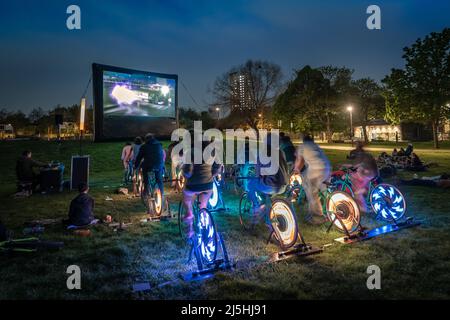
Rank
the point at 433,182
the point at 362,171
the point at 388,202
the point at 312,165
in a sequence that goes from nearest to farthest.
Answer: the point at 312,165
the point at 388,202
the point at 362,171
the point at 433,182

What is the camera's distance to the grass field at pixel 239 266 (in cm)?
408

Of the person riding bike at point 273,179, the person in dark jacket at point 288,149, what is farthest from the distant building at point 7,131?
the person riding bike at point 273,179

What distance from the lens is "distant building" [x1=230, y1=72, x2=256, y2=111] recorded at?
48.2 metres

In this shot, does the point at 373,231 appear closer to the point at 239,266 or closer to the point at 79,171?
the point at 239,266

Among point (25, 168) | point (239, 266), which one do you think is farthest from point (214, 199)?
point (25, 168)

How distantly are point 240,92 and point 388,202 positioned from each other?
1703 inches

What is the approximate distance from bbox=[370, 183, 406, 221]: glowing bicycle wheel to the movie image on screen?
1538 centimetres

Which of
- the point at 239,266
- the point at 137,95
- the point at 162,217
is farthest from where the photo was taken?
the point at 137,95

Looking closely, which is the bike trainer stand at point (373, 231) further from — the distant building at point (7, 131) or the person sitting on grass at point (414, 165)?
the distant building at point (7, 131)

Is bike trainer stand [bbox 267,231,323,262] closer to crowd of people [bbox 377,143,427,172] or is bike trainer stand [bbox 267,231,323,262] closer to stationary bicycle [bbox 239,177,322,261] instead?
stationary bicycle [bbox 239,177,322,261]

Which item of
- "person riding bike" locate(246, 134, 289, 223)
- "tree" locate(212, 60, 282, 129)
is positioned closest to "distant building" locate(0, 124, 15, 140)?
"tree" locate(212, 60, 282, 129)

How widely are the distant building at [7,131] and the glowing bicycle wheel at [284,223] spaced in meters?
85.4

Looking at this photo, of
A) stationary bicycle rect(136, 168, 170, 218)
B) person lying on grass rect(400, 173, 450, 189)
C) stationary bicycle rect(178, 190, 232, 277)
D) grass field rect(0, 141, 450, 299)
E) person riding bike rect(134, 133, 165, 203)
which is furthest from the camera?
person lying on grass rect(400, 173, 450, 189)

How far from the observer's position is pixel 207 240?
481 cm
